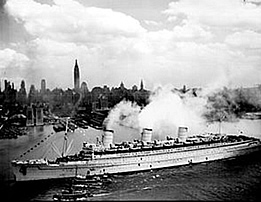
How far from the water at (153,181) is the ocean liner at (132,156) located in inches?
8.8

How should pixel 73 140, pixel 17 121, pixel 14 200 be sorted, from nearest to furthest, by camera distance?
1. pixel 14 200
2. pixel 17 121
3. pixel 73 140

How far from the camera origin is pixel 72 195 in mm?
6203

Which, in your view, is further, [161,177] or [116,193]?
[161,177]

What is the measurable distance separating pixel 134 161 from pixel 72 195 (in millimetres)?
2392

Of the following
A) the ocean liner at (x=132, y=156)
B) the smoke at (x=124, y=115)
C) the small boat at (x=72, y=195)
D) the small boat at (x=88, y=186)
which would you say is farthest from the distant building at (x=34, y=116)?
the small boat at (x=72, y=195)

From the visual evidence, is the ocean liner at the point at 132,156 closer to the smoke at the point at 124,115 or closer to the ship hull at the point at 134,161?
the ship hull at the point at 134,161

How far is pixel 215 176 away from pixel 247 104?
3.17 meters

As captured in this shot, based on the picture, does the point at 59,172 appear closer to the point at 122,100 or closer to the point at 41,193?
the point at 41,193

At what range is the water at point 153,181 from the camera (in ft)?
20.3

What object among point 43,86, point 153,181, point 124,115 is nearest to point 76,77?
point 43,86

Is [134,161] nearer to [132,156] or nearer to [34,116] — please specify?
[132,156]

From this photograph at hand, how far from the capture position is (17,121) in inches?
357

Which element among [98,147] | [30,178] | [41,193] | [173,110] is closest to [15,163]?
[30,178]

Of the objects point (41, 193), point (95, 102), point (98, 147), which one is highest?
point (95, 102)
